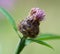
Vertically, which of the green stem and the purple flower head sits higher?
the purple flower head

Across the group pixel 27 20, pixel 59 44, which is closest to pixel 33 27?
pixel 27 20

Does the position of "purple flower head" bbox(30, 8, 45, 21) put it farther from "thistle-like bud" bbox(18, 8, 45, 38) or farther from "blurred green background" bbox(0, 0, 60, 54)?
"blurred green background" bbox(0, 0, 60, 54)

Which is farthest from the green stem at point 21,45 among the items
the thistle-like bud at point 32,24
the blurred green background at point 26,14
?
the blurred green background at point 26,14

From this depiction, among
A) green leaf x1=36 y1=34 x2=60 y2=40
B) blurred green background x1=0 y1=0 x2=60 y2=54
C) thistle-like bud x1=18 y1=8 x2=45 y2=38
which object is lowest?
blurred green background x1=0 y1=0 x2=60 y2=54

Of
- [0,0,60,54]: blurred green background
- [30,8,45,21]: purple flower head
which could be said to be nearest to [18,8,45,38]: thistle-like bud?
[30,8,45,21]: purple flower head

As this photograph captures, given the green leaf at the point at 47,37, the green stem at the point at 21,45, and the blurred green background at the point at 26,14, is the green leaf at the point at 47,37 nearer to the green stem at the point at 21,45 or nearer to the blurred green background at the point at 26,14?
the green stem at the point at 21,45

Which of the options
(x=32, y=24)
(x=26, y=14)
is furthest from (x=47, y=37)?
(x=26, y=14)

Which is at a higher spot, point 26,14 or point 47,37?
point 47,37

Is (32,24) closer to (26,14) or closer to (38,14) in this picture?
(38,14)
